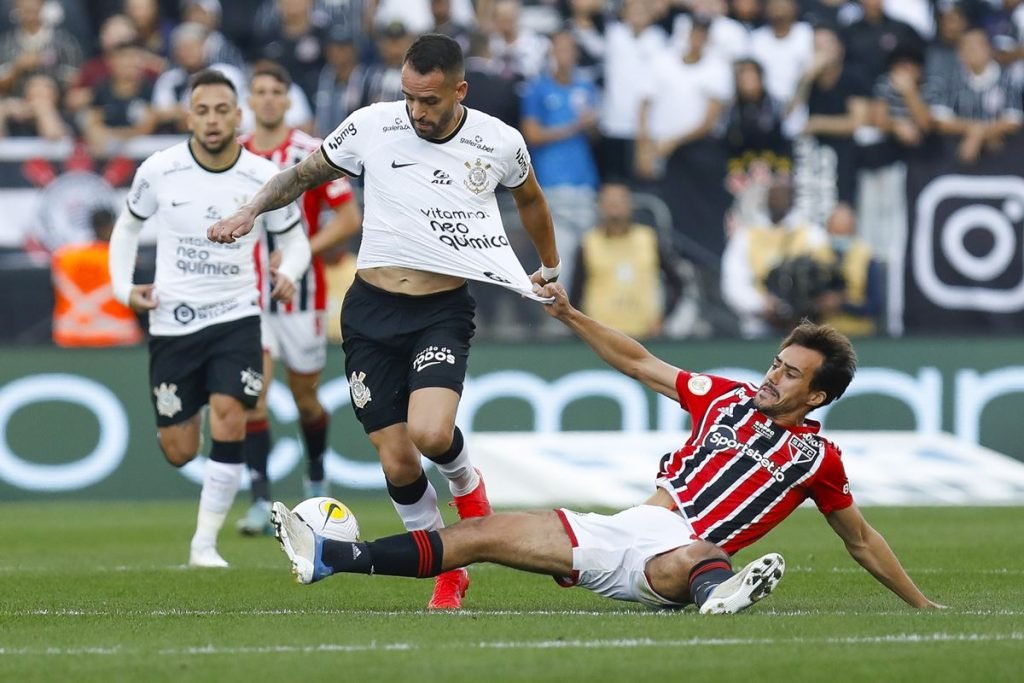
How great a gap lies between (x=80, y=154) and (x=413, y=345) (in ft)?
33.0

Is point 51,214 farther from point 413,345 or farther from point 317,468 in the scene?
point 413,345

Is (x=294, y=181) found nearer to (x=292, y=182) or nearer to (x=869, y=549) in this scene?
(x=292, y=182)

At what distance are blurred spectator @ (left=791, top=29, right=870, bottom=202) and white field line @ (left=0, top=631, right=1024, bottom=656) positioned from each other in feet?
39.6

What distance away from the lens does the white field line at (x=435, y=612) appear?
8.09 m

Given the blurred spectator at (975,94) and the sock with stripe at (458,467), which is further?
the blurred spectator at (975,94)

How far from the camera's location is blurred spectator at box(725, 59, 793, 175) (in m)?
18.6

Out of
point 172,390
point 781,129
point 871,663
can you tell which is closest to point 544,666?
point 871,663

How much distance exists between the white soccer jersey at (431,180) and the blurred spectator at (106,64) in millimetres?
11632

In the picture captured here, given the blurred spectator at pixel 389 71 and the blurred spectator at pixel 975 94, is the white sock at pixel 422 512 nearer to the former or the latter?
the blurred spectator at pixel 389 71

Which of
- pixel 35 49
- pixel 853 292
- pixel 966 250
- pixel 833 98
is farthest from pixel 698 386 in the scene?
pixel 35 49

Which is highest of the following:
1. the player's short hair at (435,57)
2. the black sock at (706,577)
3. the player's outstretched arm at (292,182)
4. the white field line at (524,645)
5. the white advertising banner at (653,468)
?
the player's short hair at (435,57)

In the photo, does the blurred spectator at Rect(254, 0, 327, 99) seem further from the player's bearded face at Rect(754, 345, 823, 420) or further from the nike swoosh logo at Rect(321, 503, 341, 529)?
the player's bearded face at Rect(754, 345, 823, 420)

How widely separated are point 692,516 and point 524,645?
4.66ft

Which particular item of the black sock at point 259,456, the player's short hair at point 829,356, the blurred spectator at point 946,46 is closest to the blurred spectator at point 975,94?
the blurred spectator at point 946,46
